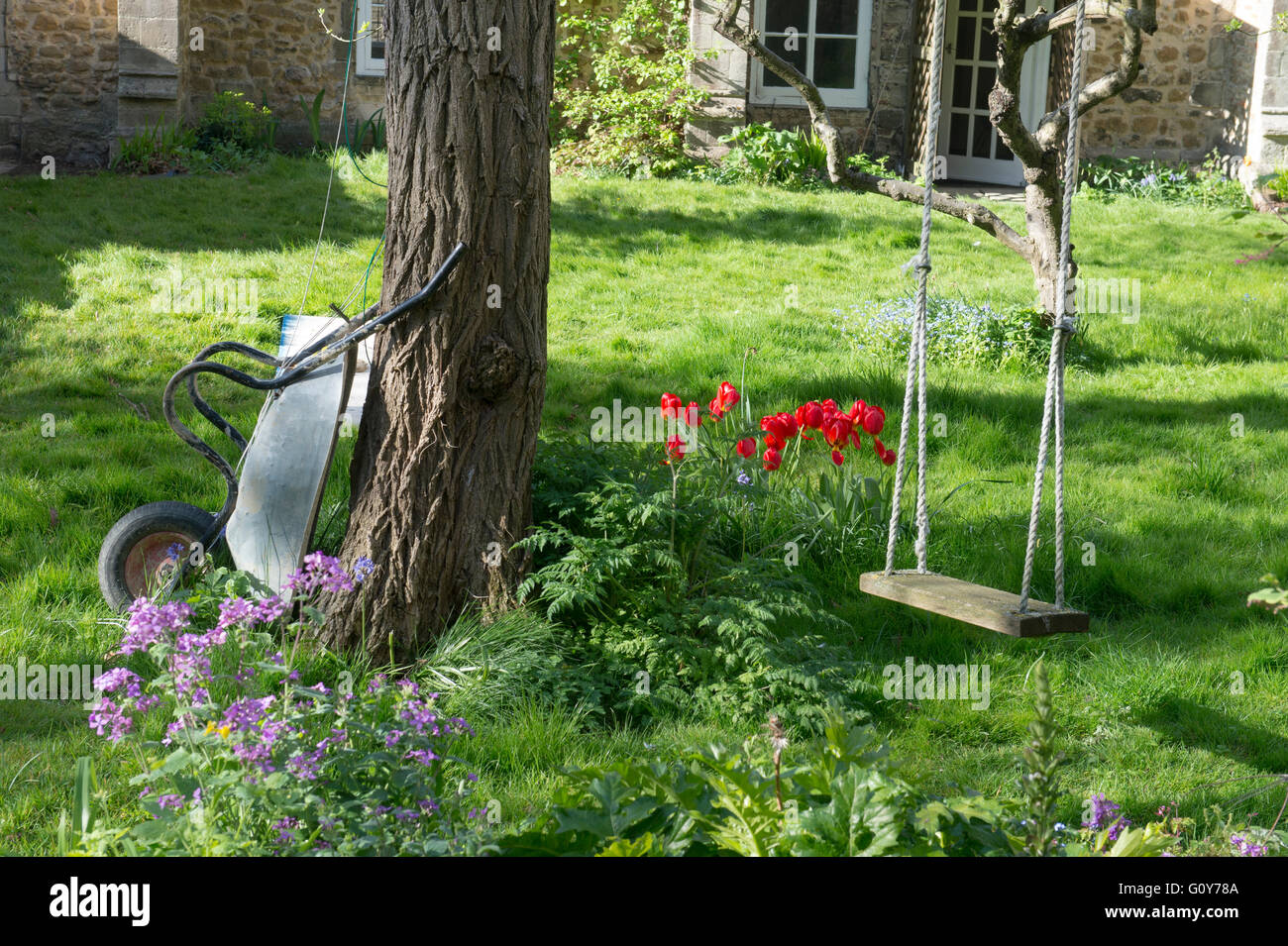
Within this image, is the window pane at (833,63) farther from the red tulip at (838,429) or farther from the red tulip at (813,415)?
the red tulip at (813,415)

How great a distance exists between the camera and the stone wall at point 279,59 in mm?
13562

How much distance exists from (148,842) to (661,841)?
0.99 m

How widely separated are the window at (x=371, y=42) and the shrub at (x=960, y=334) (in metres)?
8.05

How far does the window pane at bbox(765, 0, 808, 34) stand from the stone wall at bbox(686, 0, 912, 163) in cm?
31

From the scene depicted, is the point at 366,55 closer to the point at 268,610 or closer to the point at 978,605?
the point at 268,610

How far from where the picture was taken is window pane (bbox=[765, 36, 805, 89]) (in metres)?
13.8

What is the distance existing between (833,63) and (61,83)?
8.61 meters

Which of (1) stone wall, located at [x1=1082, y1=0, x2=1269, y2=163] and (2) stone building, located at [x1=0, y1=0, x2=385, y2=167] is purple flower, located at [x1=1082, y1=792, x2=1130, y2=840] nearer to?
(2) stone building, located at [x1=0, y1=0, x2=385, y2=167]

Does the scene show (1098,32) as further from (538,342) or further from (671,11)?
(538,342)

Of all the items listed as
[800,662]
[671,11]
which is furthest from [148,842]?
[671,11]

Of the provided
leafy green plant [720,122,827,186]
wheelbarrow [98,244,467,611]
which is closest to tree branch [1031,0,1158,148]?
wheelbarrow [98,244,467,611]

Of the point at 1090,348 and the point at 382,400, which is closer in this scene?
the point at 382,400

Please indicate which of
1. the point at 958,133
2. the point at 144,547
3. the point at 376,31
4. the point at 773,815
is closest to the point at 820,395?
the point at 144,547

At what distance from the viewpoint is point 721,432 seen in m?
5.55
